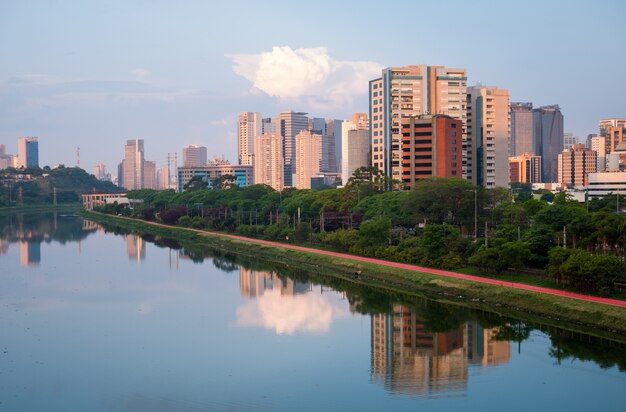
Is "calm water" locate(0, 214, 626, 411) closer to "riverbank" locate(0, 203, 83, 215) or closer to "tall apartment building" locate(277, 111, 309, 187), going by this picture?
"riverbank" locate(0, 203, 83, 215)

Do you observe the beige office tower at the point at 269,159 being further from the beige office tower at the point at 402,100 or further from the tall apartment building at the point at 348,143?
the beige office tower at the point at 402,100

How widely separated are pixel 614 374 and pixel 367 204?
28.2 meters

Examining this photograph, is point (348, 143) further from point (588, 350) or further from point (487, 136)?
point (588, 350)

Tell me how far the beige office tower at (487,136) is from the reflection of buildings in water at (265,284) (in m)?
33.4

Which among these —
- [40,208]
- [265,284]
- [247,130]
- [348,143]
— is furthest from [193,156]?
[265,284]

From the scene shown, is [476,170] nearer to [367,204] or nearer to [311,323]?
[367,204]

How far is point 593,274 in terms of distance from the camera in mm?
23000

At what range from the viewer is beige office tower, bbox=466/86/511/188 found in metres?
64.9

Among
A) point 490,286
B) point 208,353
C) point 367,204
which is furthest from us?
point 367,204

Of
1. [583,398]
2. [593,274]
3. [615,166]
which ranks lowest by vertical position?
[583,398]

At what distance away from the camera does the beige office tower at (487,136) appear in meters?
64.9

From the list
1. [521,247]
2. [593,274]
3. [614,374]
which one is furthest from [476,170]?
[614,374]

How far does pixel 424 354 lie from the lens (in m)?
20.8

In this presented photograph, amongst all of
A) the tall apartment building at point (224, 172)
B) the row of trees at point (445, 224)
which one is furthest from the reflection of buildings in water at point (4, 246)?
the tall apartment building at point (224, 172)
